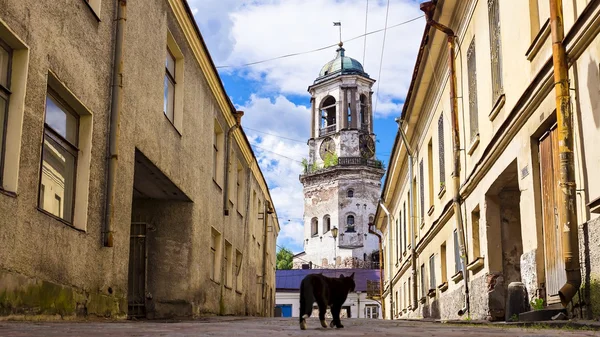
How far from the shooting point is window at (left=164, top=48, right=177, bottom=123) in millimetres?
13414

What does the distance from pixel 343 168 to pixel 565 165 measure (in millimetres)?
54963

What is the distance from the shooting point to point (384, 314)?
130 feet

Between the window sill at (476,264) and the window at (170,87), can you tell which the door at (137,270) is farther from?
the window sill at (476,264)

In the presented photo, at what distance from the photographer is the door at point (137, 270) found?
1410 centimetres

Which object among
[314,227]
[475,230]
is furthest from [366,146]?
[475,230]

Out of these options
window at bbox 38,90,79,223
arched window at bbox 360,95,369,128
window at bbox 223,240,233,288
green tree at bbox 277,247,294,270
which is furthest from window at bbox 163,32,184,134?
green tree at bbox 277,247,294,270

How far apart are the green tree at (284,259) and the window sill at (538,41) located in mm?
69732

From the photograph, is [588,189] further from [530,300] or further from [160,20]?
[160,20]

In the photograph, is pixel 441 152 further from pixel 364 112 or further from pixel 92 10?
pixel 364 112

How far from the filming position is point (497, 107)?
37.8 feet

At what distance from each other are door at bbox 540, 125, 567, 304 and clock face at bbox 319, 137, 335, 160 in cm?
5405

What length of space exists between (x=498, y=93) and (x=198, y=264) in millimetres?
7172

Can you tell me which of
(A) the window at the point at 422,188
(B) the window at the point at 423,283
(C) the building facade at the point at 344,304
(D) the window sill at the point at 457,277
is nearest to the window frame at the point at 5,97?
(D) the window sill at the point at 457,277

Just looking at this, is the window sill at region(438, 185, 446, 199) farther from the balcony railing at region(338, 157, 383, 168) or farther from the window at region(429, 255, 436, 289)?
the balcony railing at region(338, 157, 383, 168)
